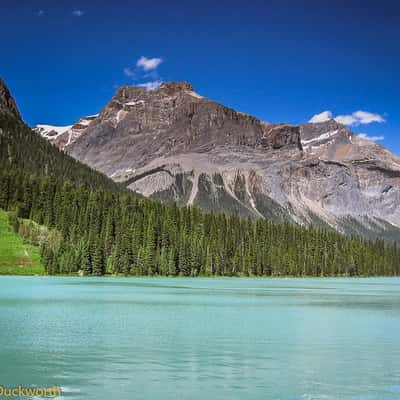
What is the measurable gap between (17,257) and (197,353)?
111861 mm

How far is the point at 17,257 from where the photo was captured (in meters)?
138

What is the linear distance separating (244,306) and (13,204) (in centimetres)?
12488

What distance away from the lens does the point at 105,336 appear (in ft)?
134

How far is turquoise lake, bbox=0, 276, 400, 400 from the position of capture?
26.7 m

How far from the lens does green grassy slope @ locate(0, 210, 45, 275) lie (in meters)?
134

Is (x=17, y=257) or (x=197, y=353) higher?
(x=17, y=257)

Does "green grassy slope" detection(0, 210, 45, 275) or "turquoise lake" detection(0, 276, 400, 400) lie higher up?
"green grassy slope" detection(0, 210, 45, 275)

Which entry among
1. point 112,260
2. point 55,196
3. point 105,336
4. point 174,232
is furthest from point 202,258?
point 105,336

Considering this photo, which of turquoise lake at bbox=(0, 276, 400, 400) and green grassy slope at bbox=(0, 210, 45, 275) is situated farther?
green grassy slope at bbox=(0, 210, 45, 275)

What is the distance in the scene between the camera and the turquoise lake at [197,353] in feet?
87.6

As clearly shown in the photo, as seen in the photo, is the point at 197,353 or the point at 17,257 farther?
the point at 17,257

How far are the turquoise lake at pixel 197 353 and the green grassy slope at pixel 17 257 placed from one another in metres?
77.2

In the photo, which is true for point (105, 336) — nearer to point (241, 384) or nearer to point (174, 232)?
point (241, 384)

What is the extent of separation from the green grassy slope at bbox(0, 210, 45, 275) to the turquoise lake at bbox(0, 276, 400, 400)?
253ft
